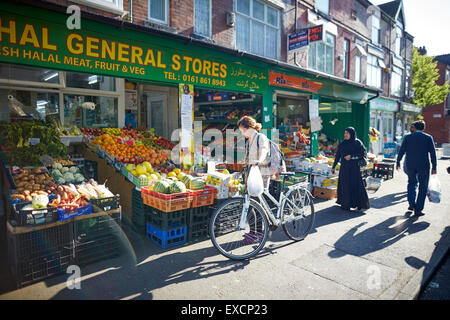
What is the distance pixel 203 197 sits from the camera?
5.30m

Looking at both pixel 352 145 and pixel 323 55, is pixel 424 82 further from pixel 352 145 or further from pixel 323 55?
pixel 352 145

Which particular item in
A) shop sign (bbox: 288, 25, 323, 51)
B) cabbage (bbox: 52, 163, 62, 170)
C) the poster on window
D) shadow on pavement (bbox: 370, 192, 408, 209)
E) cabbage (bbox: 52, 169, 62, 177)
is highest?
shop sign (bbox: 288, 25, 323, 51)

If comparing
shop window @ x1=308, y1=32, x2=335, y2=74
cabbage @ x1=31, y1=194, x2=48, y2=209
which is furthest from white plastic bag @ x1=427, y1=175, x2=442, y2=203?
shop window @ x1=308, y1=32, x2=335, y2=74

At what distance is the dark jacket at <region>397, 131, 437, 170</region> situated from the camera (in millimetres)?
6656

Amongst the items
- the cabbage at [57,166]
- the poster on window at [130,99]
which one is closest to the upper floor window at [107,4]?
the poster on window at [130,99]

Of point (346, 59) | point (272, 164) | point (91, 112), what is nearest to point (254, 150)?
point (272, 164)

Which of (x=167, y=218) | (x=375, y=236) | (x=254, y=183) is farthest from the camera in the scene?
(x=375, y=236)

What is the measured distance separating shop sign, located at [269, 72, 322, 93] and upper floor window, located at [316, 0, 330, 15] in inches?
210

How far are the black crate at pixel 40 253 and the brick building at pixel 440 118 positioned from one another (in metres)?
39.6

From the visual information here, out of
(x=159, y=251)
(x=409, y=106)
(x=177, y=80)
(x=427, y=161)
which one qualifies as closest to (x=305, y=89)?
(x=427, y=161)

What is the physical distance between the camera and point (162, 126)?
12.0 m

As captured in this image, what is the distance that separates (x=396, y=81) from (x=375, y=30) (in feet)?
18.5

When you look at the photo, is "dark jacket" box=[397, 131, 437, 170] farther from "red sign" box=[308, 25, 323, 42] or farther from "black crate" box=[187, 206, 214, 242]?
"red sign" box=[308, 25, 323, 42]

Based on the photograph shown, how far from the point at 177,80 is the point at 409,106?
2403 cm
